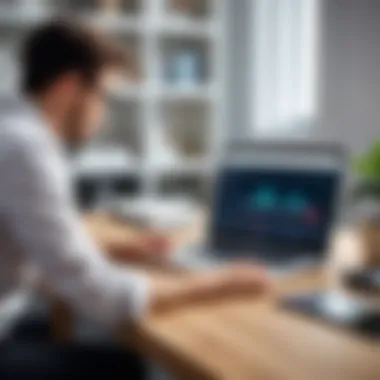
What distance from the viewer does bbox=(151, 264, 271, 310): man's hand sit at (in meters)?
1.29

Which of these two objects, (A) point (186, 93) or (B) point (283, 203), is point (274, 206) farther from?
(A) point (186, 93)

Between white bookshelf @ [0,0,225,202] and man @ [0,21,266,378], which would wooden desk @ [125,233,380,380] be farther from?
white bookshelf @ [0,0,225,202]

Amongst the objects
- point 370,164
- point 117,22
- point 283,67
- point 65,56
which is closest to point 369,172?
point 370,164

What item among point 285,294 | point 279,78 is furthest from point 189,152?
point 285,294

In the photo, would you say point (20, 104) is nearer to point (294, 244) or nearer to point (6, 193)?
point (6, 193)

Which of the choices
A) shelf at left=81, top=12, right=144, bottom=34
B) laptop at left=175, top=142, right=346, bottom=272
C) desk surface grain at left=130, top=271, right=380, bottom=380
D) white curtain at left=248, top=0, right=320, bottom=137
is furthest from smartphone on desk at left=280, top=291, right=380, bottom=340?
shelf at left=81, top=12, right=144, bottom=34

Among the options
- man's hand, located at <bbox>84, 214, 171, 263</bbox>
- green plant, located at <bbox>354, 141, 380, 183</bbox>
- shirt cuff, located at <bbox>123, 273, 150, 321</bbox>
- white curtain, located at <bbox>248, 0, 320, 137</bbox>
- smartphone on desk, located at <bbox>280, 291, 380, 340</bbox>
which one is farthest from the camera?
white curtain, located at <bbox>248, 0, 320, 137</bbox>

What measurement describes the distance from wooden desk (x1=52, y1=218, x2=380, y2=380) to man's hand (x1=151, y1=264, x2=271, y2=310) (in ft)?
0.06

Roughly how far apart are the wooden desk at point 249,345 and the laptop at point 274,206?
0.28m

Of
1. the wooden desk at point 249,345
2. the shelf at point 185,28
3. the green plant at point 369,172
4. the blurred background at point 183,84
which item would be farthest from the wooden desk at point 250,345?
the shelf at point 185,28

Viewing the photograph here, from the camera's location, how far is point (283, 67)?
2879 mm

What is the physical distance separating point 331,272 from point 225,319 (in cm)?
35

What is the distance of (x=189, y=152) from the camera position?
3.27 metres

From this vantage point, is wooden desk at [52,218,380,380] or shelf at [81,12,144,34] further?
shelf at [81,12,144,34]
